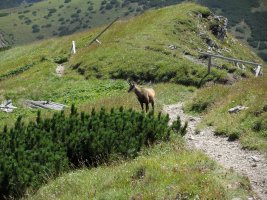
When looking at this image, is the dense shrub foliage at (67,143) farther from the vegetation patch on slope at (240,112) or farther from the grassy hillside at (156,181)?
the vegetation patch on slope at (240,112)

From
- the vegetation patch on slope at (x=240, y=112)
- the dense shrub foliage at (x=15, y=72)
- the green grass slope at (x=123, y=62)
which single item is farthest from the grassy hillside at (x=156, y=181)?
the dense shrub foliage at (x=15, y=72)

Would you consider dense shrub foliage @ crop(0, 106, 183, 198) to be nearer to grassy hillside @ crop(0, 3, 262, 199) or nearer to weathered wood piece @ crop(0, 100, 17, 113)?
grassy hillside @ crop(0, 3, 262, 199)

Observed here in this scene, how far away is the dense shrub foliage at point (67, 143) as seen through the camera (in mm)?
14375

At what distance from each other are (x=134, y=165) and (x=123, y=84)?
19.6 meters

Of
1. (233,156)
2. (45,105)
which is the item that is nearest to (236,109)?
(233,156)

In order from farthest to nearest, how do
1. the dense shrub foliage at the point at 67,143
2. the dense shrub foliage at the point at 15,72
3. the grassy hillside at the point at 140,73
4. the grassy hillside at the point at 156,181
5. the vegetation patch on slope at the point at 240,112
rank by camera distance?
1. the dense shrub foliage at the point at 15,72
2. the vegetation patch on slope at the point at 240,112
3. the dense shrub foliage at the point at 67,143
4. the grassy hillside at the point at 140,73
5. the grassy hillside at the point at 156,181

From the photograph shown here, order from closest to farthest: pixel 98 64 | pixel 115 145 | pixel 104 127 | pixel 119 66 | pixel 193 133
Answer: pixel 115 145
pixel 104 127
pixel 193 133
pixel 119 66
pixel 98 64

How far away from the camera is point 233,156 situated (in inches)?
609

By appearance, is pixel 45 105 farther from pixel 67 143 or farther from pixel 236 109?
pixel 236 109

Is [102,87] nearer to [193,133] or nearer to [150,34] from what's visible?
[150,34]

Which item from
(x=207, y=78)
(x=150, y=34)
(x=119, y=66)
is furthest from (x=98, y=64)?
(x=207, y=78)

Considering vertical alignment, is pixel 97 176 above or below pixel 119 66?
above

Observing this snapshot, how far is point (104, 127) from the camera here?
56.4 feet

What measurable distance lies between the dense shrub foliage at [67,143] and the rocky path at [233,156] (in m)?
1.69
